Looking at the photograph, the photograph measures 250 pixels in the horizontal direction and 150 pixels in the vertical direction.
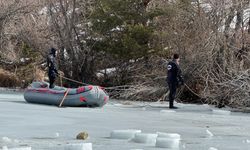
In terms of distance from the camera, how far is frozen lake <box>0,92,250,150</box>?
9.90 metres

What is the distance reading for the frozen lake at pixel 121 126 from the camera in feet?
32.5

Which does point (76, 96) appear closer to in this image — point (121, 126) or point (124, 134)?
point (121, 126)

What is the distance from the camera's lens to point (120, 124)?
44.3 ft

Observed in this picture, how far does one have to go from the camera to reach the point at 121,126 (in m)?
13.0

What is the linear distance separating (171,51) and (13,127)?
12775 mm

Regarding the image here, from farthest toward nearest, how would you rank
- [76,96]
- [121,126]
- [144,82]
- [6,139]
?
1. [144,82]
2. [76,96]
3. [121,126]
4. [6,139]

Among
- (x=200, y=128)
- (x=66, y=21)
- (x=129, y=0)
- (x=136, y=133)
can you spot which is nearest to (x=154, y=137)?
(x=136, y=133)

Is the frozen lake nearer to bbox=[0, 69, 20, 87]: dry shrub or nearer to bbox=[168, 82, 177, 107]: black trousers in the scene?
bbox=[168, 82, 177, 107]: black trousers

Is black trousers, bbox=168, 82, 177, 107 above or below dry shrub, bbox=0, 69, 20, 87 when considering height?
above

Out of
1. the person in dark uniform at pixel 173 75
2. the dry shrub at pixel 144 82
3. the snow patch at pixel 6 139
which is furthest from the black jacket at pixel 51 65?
the snow patch at pixel 6 139

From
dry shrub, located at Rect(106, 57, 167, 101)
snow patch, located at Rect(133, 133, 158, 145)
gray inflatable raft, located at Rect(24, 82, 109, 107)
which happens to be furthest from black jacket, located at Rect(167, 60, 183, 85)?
snow patch, located at Rect(133, 133, 158, 145)

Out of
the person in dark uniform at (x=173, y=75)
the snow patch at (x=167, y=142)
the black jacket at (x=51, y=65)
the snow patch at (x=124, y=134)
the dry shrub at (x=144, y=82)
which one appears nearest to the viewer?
the snow patch at (x=167, y=142)

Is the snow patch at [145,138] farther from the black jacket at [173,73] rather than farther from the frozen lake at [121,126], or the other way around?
the black jacket at [173,73]

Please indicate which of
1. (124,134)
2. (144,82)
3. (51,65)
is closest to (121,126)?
(124,134)
